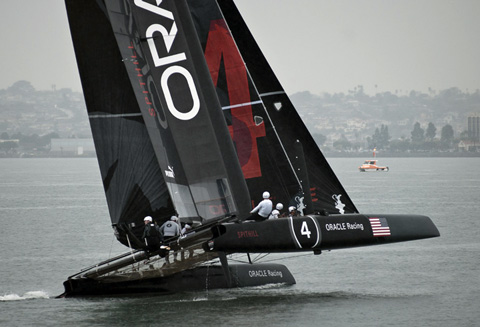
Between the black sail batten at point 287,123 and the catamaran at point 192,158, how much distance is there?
1.1 inches

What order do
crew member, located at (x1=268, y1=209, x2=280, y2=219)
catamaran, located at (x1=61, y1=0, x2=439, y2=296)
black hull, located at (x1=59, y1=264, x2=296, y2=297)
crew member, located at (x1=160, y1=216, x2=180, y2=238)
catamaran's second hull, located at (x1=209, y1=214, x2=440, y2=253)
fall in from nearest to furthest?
catamaran's second hull, located at (x1=209, y1=214, x2=440, y2=253) → catamaran, located at (x1=61, y1=0, x2=439, y2=296) → black hull, located at (x1=59, y1=264, x2=296, y2=297) → crew member, located at (x1=160, y1=216, x2=180, y2=238) → crew member, located at (x1=268, y1=209, x2=280, y2=219)

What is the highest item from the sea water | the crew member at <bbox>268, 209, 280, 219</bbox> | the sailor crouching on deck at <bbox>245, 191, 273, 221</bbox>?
the sailor crouching on deck at <bbox>245, 191, 273, 221</bbox>

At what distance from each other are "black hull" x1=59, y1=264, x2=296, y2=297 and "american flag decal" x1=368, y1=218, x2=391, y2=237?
8.58 ft

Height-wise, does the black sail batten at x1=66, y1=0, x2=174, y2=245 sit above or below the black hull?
above

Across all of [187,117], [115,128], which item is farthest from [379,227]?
[115,128]

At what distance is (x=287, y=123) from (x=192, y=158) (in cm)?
287

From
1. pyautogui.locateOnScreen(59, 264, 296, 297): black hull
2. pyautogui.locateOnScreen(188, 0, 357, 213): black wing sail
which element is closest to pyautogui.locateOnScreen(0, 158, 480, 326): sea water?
pyautogui.locateOnScreen(59, 264, 296, 297): black hull

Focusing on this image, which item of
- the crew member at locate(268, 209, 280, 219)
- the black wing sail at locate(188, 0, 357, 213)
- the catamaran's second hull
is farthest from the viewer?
the black wing sail at locate(188, 0, 357, 213)

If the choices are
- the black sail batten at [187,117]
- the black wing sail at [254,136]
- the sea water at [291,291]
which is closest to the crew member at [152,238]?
the black sail batten at [187,117]

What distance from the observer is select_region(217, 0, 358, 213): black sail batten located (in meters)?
17.0

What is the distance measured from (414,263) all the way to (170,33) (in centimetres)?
931

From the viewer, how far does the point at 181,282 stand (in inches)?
618

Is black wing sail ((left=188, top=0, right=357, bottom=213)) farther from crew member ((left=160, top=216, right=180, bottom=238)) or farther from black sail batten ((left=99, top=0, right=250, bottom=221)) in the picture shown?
crew member ((left=160, top=216, right=180, bottom=238))

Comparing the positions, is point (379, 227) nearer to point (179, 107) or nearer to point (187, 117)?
point (187, 117)
